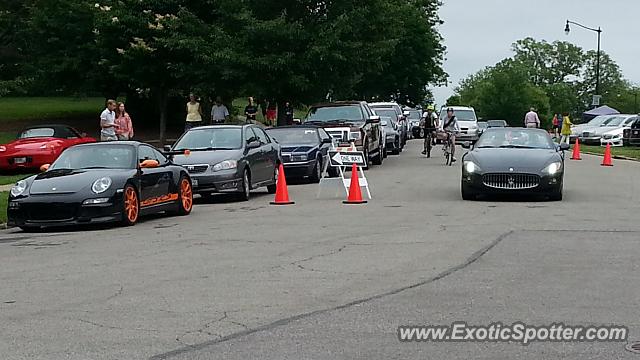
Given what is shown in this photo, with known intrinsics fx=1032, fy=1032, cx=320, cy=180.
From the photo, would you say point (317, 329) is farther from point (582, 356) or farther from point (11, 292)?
point (11, 292)

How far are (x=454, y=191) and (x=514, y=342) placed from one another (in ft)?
47.8

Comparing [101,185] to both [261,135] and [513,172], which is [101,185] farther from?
[261,135]

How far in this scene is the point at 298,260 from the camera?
37.7ft

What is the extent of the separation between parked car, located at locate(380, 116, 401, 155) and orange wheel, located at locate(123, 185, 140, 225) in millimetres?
21551

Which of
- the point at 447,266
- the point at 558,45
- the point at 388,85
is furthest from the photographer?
the point at 558,45

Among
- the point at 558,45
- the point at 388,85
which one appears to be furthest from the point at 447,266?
the point at 558,45

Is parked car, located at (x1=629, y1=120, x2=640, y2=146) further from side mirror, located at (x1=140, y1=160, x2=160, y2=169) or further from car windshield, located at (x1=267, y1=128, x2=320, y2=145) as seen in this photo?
side mirror, located at (x1=140, y1=160, x2=160, y2=169)

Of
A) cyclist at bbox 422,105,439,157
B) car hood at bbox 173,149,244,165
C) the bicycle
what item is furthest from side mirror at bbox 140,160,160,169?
cyclist at bbox 422,105,439,157

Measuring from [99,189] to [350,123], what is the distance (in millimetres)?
15139

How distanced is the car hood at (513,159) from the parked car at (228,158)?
14.9 feet

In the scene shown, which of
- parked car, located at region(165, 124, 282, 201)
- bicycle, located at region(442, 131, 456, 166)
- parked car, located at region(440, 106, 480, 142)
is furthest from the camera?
parked car, located at region(440, 106, 480, 142)

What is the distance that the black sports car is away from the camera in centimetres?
1880

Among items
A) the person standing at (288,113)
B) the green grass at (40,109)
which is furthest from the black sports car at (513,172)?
the green grass at (40,109)

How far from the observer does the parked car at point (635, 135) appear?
46656 millimetres
